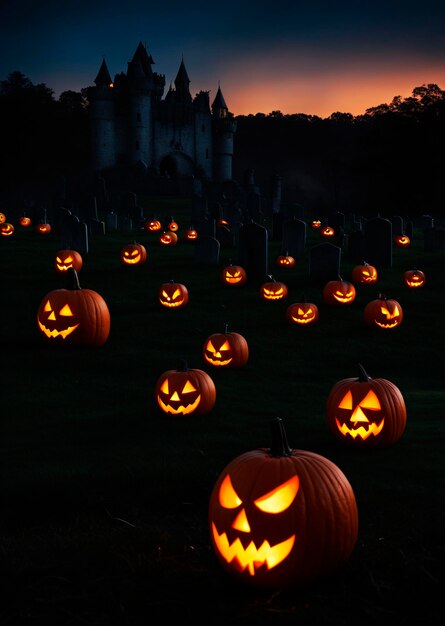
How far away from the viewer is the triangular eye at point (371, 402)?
6605 mm

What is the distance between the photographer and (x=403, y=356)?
39.8 feet

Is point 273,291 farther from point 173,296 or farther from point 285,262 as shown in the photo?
point 285,262

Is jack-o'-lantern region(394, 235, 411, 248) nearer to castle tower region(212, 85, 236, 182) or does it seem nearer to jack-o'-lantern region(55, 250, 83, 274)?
jack-o'-lantern region(55, 250, 83, 274)

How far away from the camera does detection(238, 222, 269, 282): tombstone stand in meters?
17.1

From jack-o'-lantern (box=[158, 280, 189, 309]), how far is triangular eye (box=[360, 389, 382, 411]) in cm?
841

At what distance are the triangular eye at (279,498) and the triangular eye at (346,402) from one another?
2820 millimetres

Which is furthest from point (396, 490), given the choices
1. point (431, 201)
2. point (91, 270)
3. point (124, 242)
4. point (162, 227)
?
point (431, 201)

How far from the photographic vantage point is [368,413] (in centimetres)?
664

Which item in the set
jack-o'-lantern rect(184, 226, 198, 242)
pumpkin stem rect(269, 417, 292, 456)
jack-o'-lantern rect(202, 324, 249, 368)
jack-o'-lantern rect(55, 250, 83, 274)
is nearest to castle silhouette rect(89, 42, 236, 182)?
jack-o'-lantern rect(184, 226, 198, 242)

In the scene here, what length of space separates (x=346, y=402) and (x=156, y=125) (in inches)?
2792

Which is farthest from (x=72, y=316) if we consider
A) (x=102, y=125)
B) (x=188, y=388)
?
(x=102, y=125)

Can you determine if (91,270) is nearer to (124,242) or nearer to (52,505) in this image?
(124,242)

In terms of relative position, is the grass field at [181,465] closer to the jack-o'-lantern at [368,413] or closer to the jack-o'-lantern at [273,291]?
the jack-o'-lantern at [368,413]

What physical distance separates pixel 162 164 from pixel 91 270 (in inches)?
2314
